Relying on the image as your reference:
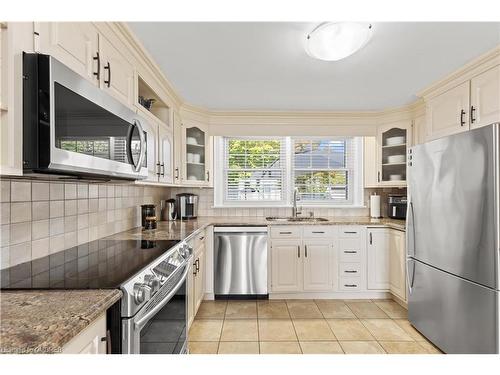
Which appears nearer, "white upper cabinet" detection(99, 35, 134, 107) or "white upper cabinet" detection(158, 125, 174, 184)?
"white upper cabinet" detection(99, 35, 134, 107)

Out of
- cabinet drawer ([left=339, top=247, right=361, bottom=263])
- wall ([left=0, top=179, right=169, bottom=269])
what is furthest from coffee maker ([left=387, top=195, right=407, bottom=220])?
wall ([left=0, top=179, right=169, bottom=269])

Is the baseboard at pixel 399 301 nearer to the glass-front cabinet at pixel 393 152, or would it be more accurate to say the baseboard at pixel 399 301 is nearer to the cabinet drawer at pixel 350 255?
the cabinet drawer at pixel 350 255

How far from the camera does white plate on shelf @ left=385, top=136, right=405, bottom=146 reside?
3605 millimetres

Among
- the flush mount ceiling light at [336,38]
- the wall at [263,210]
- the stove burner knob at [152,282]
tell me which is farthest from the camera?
the wall at [263,210]

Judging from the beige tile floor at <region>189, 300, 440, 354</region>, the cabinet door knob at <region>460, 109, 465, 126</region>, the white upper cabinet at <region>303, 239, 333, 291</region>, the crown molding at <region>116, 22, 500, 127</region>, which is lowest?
the beige tile floor at <region>189, 300, 440, 354</region>

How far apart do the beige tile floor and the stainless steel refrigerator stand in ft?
0.91

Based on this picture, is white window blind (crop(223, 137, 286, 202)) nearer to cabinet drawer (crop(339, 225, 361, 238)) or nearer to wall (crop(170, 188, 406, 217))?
wall (crop(170, 188, 406, 217))

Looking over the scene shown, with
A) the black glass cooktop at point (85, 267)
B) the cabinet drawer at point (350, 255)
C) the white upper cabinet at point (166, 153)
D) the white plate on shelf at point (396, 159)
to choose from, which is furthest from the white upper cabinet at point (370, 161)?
the black glass cooktop at point (85, 267)

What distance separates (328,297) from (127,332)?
2.79 metres

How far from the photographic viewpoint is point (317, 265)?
342 cm

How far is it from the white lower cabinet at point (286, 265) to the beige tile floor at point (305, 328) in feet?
0.60

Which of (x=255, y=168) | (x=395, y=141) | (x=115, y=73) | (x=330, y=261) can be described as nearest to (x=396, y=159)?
(x=395, y=141)

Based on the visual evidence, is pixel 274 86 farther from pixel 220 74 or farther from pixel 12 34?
pixel 12 34

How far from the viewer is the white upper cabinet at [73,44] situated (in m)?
1.11
